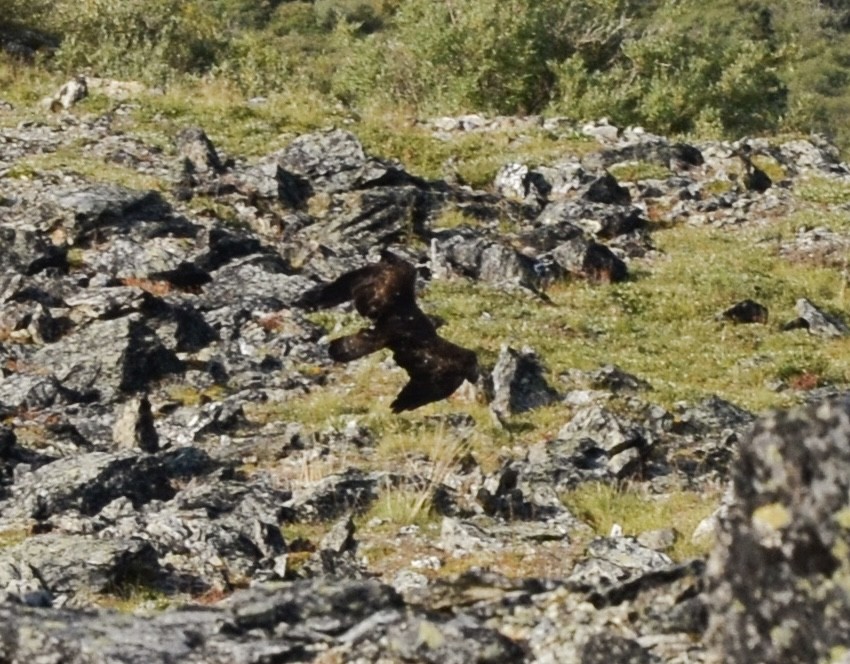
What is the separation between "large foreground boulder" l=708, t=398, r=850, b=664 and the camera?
15.6 ft

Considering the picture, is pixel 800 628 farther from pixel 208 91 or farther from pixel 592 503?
pixel 208 91

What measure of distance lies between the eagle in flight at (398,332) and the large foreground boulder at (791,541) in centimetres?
545

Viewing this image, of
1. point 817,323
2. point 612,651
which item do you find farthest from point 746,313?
point 612,651

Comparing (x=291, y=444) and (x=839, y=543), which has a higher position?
(x=839, y=543)

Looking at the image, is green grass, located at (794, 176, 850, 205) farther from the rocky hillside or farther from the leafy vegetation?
the leafy vegetation

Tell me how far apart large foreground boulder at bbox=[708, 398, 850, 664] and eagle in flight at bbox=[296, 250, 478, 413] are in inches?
215

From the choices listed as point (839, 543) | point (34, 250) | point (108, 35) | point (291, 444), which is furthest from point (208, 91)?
point (839, 543)

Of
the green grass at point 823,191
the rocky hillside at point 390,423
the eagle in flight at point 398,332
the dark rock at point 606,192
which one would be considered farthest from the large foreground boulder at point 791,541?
the green grass at point 823,191

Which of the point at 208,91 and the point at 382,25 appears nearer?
the point at 208,91

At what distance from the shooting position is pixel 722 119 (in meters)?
36.6

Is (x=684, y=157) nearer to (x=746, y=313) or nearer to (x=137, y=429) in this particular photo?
(x=746, y=313)

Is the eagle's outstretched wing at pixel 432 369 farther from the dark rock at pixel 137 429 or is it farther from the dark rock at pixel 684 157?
the dark rock at pixel 684 157

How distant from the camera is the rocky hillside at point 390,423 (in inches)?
Answer: 228

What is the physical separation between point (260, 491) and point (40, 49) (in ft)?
78.1
